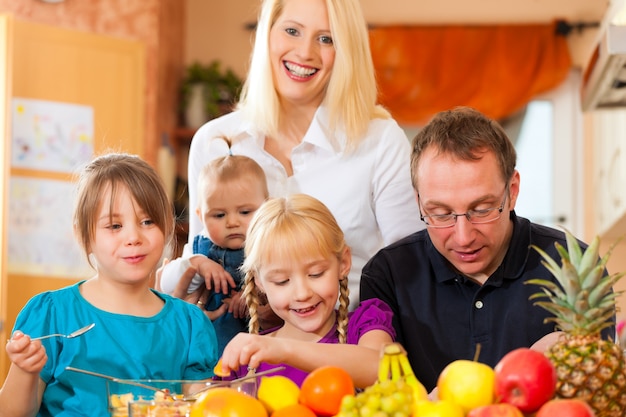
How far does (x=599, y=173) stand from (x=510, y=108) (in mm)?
735

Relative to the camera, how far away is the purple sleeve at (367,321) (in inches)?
66.6

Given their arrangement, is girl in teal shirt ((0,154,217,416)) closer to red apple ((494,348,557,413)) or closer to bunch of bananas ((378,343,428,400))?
bunch of bananas ((378,343,428,400))

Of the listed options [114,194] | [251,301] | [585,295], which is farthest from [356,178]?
[585,295]

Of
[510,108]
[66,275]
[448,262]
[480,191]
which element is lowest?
[66,275]

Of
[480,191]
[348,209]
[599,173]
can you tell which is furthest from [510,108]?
[480,191]

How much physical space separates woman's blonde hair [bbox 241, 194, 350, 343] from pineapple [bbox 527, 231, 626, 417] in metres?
0.56

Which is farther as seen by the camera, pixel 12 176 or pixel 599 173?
pixel 599 173

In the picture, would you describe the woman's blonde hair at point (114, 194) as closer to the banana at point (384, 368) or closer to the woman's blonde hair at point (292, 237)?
the woman's blonde hair at point (292, 237)

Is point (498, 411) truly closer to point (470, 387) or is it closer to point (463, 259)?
point (470, 387)

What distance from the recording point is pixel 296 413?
1.14 meters

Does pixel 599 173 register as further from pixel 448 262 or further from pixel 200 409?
pixel 200 409

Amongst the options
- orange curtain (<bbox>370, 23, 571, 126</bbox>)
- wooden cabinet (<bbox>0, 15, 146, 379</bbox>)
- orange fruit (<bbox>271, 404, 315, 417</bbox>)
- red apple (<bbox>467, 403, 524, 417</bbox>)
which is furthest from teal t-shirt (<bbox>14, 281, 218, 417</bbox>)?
orange curtain (<bbox>370, 23, 571, 126</bbox>)

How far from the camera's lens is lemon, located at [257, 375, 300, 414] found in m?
1.20

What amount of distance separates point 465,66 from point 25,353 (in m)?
4.91
